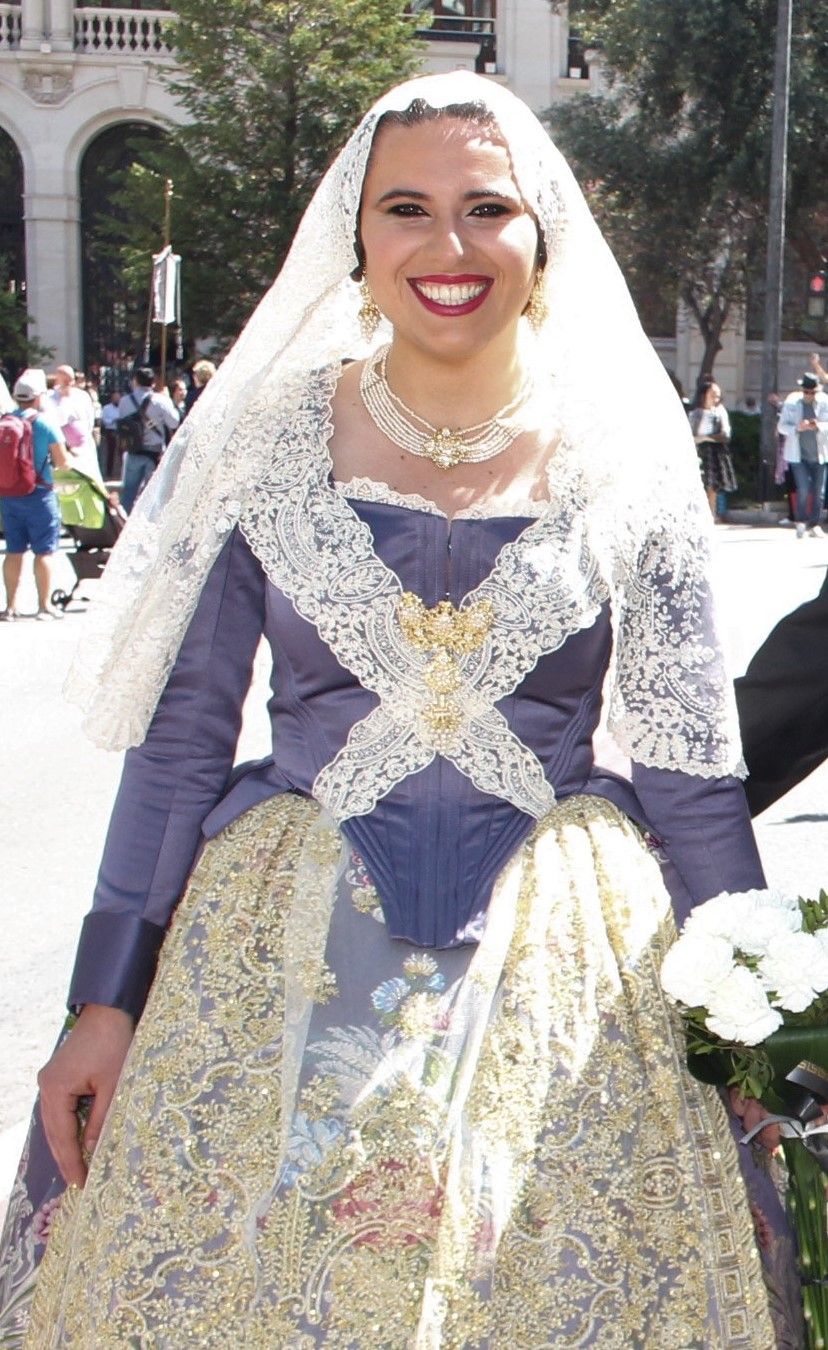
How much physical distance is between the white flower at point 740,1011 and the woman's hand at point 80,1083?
0.80 m

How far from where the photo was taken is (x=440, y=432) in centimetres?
279

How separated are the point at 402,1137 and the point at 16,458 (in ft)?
36.9

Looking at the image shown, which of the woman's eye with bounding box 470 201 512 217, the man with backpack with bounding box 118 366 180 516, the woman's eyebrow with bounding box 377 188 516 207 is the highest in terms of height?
the woman's eyebrow with bounding box 377 188 516 207

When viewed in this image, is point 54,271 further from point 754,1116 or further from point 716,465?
point 754,1116

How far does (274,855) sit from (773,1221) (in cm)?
83

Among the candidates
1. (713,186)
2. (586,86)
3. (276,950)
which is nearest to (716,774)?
(276,950)

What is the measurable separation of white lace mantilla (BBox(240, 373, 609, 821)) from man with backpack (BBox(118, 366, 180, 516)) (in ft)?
51.2

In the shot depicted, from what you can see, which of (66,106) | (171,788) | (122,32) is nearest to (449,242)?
(171,788)

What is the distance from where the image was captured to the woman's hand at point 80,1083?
2.54 meters

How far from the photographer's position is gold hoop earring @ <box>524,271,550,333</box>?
2.83 metres

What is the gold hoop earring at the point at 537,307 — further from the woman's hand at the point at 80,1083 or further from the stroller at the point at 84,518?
the stroller at the point at 84,518

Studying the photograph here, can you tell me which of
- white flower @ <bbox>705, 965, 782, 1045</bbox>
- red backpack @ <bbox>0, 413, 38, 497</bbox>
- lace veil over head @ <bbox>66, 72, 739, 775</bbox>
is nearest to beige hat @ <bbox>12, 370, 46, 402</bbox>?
red backpack @ <bbox>0, 413, 38, 497</bbox>

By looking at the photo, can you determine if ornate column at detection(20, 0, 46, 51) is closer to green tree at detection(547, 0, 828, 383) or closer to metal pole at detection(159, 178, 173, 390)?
green tree at detection(547, 0, 828, 383)

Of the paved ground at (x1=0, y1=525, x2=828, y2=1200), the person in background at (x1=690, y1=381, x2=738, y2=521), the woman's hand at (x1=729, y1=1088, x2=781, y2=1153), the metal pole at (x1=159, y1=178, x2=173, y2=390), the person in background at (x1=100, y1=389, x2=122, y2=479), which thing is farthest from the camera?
the person in background at (x1=100, y1=389, x2=122, y2=479)
